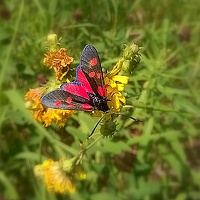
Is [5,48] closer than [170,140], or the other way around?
[170,140]

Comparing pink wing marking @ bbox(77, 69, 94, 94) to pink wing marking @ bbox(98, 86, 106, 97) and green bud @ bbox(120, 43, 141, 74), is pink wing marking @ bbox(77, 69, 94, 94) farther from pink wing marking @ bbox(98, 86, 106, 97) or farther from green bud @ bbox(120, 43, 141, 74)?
green bud @ bbox(120, 43, 141, 74)

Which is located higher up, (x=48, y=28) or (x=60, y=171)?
(x=48, y=28)

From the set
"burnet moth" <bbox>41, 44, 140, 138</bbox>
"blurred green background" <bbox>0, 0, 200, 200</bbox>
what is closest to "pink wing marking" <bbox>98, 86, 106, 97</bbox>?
"burnet moth" <bbox>41, 44, 140, 138</bbox>

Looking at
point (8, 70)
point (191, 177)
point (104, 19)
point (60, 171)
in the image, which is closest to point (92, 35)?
point (104, 19)

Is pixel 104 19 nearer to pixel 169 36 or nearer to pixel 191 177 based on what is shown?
pixel 169 36

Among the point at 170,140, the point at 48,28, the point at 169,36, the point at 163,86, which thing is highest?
the point at 48,28

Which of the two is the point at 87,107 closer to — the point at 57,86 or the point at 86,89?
the point at 86,89

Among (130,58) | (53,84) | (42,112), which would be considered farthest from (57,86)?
(130,58)
